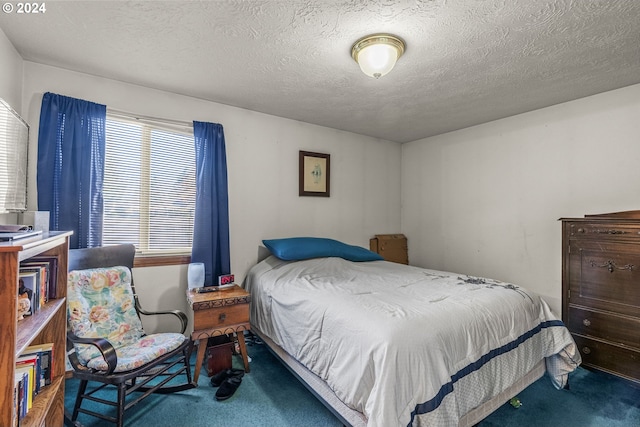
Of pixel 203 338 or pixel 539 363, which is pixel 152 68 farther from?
pixel 539 363

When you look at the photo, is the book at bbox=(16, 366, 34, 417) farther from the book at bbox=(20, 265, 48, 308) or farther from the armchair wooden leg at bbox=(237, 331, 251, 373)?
the armchair wooden leg at bbox=(237, 331, 251, 373)

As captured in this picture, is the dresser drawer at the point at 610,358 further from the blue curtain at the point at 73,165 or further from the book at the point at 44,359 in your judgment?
the blue curtain at the point at 73,165

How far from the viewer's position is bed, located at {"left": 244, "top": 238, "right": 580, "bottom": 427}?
1466 millimetres

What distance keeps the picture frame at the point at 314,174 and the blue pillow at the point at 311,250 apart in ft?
2.37

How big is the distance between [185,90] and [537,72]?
311 cm

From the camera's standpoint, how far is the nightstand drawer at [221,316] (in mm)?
2303

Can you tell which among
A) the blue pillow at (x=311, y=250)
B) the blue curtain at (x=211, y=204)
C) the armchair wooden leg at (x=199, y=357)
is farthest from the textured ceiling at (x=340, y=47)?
the armchair wooden leg at (x=199, y=357)

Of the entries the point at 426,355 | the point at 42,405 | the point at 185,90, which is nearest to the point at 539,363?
the point at 426,355

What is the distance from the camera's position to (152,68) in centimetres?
238

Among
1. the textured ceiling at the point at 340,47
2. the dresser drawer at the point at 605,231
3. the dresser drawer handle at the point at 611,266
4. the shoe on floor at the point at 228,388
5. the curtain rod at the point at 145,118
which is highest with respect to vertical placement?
the textured ceiling at the point at 340,47

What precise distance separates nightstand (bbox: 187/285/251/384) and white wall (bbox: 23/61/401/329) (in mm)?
687

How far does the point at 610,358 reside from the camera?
7.86 ft

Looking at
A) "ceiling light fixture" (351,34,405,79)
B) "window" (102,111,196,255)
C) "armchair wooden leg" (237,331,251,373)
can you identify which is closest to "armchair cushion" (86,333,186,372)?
"armchair wooden leg" (237,331,251,373)

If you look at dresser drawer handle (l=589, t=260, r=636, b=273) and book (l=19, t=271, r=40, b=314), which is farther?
dresser drawer handle (l=589, t=260, r=636, b=273)
